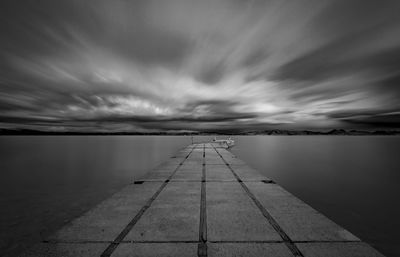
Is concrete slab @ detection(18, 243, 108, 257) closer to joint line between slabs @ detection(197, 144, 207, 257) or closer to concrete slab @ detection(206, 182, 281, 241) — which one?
joint line between slabs @ detection(197, 144, 207, 257)

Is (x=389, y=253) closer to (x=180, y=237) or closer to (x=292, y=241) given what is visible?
(x=292, y=241)

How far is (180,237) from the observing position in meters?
4.41

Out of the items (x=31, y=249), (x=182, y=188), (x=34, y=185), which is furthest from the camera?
(x=34, y=185)

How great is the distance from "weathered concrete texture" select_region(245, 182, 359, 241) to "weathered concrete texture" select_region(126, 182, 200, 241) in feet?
8.13

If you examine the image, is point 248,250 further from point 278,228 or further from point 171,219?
point 171,219

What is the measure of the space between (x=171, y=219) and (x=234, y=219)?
1.89 metres

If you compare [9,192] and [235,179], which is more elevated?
[235,179]

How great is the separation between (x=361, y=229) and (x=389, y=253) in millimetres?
1897

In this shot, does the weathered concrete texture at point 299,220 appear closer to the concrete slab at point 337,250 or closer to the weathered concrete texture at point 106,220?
the concrete slab at point 337,250

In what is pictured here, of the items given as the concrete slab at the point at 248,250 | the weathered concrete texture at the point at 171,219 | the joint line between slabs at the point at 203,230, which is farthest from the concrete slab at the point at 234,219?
the weathered concrete texture at the point at 171,219

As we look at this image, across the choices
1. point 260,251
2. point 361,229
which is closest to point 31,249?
point 260,251

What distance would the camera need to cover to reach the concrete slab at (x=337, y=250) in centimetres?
379

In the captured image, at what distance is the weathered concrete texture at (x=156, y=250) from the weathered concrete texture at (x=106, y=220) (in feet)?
2.08

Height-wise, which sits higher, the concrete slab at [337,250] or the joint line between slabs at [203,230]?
the concrete slab at [337,250]
